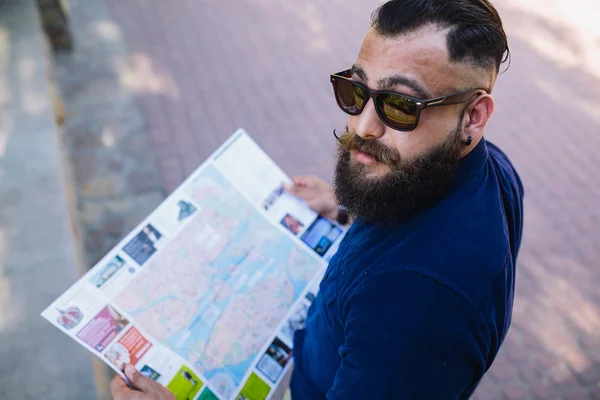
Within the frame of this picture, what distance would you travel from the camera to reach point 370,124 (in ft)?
4.20

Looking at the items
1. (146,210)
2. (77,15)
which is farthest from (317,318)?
(77,15)

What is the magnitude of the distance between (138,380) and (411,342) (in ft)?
2.81

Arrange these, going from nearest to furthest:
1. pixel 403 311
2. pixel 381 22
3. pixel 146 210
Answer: pixel 403 311 → pixel 381 22 → pixel 146 210

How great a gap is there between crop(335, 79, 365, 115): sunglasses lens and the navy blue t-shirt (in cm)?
31

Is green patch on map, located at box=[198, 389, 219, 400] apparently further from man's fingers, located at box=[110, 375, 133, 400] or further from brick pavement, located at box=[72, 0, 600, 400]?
brick pavement, located at box=[72, 0, 600, 400]

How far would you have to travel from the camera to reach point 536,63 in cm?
500

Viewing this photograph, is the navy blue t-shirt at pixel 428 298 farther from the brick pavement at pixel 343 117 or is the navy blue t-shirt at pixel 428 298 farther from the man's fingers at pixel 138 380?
the brick pavement at pixel 343 117

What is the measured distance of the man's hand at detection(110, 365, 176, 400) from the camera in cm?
140

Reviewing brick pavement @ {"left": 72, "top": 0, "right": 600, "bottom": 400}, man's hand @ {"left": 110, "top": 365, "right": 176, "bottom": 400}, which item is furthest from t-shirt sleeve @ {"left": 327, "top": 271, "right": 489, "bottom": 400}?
brick pavement @ {"left": 72, "top": 0, "right": 600, "bottom": 400}

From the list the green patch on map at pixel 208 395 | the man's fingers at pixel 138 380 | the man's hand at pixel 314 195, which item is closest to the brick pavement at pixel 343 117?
the man's hand at pixel 314 195

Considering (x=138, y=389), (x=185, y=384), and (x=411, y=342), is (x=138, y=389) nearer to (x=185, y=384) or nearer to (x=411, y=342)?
(x=185, y=384)

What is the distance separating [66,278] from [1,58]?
76.9 inches

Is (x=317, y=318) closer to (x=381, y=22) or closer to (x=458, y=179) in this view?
(x=458, y=179)

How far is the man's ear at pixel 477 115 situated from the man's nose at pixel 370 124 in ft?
0.73
